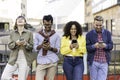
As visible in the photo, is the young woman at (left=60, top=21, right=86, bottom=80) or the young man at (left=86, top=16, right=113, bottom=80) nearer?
the young woman at (left=60, top=21, right=86, bottom=80)

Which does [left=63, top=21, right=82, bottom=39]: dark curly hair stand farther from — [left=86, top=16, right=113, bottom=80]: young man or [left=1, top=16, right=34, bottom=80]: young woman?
[left=1, top=16, right=34, bottom=80]: young woman

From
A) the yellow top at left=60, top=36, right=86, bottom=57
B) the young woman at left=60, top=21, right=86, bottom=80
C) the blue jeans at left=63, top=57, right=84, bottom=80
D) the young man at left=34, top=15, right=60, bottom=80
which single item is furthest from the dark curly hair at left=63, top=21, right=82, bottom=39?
the blue jeans at left=63, top=57, right=84, bottom=80

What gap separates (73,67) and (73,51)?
323mm

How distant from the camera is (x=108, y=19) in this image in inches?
2078

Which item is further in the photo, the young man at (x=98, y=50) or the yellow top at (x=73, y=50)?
the young man at (x=98, y=50)

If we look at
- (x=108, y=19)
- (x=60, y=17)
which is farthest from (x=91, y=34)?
(x=60, y=17)

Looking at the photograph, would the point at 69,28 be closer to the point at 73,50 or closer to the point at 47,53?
the point at 73,50

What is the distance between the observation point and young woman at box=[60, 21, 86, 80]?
8.26 m

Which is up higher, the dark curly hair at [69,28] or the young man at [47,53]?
the dark curly hair at [69,28]

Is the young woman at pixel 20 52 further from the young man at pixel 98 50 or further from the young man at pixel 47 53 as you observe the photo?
the young man at pixel 98 50

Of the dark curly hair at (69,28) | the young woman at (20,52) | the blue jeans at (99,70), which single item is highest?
the dark curly hair at (69,28)

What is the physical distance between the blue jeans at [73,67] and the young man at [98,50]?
294 millimetres

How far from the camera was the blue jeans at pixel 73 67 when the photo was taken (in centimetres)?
827

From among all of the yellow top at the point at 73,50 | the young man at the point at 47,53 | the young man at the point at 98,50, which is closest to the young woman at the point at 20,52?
the young man at the point at 47,53
